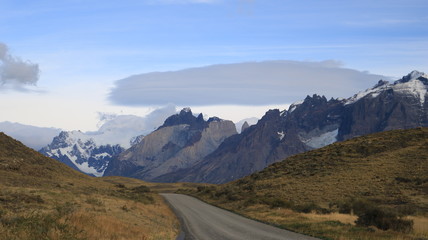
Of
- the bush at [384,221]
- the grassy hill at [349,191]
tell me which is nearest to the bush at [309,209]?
the grassy hill at [349,191]

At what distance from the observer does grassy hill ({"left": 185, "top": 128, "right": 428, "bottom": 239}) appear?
89.7 ft

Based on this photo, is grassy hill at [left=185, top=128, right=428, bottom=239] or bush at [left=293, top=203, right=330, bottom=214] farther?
bush at [left=293, top=203, right=330, bottom=214]

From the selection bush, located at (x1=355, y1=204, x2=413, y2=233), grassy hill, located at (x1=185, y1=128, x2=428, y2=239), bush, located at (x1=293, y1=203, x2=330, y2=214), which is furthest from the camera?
bush, located at (x1=293, y1=203, x2=330, y2=214)

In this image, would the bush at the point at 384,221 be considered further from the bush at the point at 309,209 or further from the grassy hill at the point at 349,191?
the bush at the point at 309,209

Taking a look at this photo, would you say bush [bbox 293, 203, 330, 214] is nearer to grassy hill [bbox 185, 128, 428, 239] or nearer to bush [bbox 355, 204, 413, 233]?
grassy hill [bbox 185, 128, 428, 239]

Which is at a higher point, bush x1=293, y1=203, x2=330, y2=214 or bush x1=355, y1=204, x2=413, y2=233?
bush x1=355, y1=204, x2=413, y2=233

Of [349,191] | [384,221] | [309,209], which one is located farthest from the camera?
[349,191]

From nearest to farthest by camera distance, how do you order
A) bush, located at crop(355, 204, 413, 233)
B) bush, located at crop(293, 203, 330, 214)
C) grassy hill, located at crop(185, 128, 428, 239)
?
bush, located at crop(355, 204, 413, 233), grassy hill, located at crop(185, 128, 428, 239), bush, located at crop(293, 203, 330, 214)

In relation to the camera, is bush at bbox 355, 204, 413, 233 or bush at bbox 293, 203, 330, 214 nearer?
bush at bbox 355, 204, 413, 233

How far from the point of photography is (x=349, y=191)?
54.0m

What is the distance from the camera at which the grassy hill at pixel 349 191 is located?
27.3 m

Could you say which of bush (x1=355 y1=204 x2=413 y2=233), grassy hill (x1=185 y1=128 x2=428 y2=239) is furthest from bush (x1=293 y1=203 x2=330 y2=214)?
bush (x1=355 y1=204 x2=413 y2=233)

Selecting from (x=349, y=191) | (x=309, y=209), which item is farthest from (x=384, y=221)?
(x=349, y=191)

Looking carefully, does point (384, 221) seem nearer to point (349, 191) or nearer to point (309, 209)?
point (309, 209)
